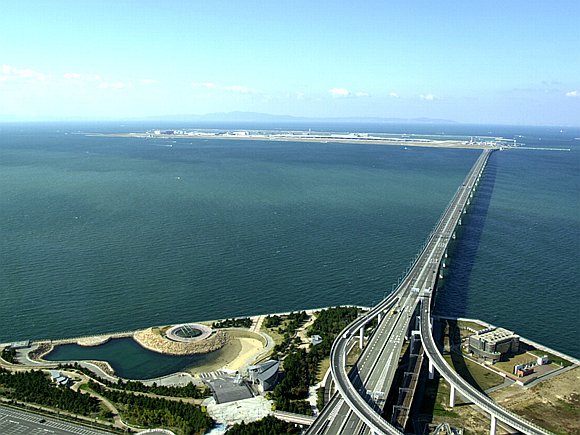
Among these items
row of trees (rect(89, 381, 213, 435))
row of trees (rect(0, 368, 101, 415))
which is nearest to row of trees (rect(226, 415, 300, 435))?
row of trees (rect(89, 381, 213, 435))

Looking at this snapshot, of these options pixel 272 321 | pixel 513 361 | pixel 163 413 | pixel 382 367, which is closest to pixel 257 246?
pixel 272 321

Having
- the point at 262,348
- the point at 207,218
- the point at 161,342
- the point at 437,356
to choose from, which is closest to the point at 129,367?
the point at 161,342

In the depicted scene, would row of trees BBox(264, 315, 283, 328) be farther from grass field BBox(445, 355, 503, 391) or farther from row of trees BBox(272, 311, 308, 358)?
grass field BBox(445, 355, 503, 391)

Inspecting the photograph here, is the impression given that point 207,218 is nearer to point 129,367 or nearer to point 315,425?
point 129,367

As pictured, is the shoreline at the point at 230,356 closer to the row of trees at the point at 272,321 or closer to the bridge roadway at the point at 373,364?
the row of trees at the point at 272,321

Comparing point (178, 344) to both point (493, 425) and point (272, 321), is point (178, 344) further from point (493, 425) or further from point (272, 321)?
point (493, 425)

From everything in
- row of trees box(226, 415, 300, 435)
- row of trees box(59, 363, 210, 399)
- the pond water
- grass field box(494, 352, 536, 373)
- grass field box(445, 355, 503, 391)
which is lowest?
the pond water
